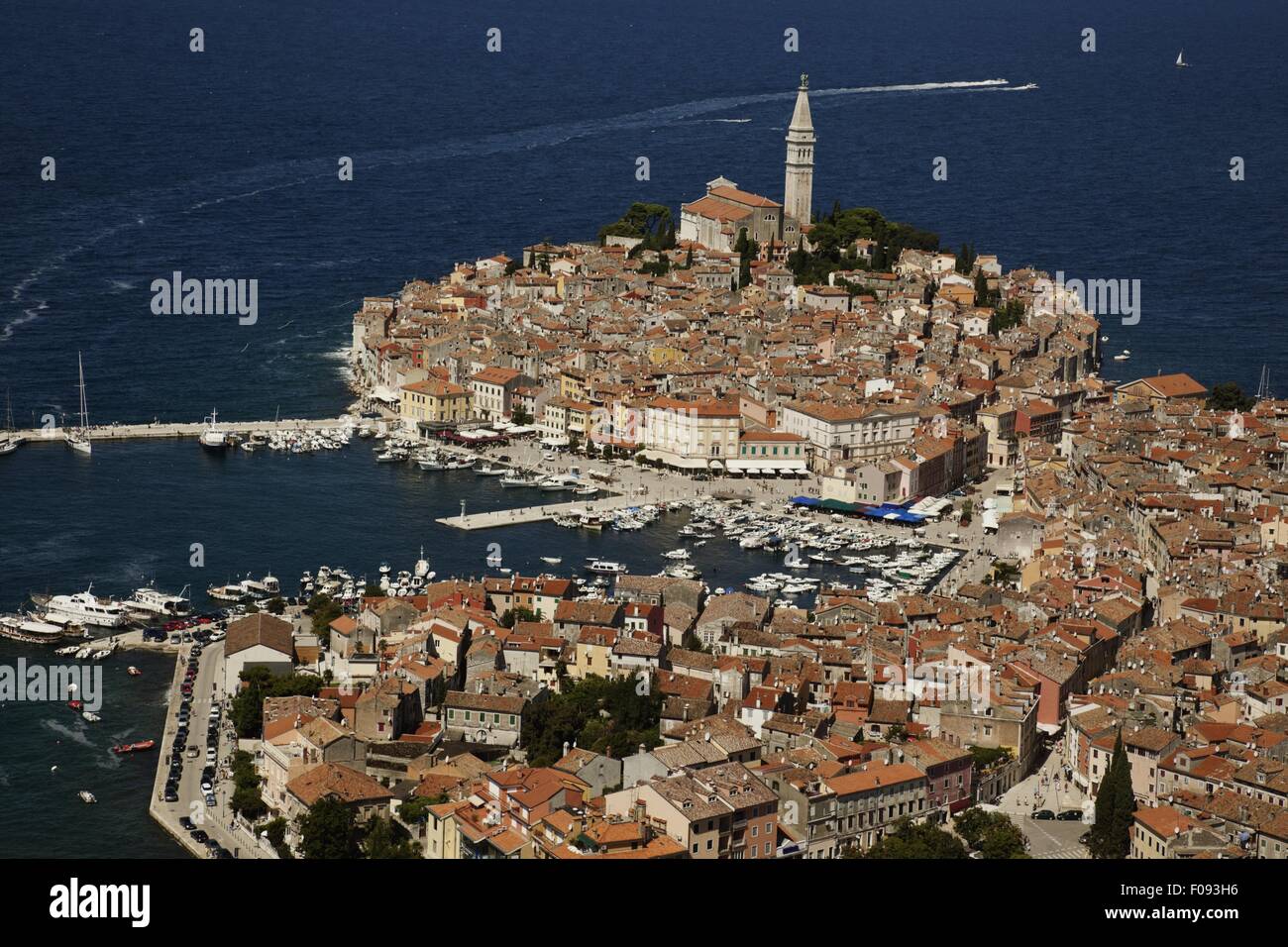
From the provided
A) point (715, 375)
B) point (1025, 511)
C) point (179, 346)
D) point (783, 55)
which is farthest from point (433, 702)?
point (783, 55)

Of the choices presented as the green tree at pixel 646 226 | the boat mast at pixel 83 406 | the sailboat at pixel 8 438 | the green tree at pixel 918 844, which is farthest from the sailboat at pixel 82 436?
the green tree at pixel 918 844

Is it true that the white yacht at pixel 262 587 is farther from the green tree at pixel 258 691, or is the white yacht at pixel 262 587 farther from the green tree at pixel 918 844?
the green tree at pixel 918 844

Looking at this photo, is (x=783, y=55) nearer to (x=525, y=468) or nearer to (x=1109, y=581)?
(x=525, y=468)

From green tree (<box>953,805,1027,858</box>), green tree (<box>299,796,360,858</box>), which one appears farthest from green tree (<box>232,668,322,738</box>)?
green tree (<box>953,805,1027,858</box>)

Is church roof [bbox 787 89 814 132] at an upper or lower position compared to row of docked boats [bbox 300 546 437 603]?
upper

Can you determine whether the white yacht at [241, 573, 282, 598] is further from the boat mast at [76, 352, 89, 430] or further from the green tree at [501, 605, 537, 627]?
the boat mast at [76, 352, 89, 430]

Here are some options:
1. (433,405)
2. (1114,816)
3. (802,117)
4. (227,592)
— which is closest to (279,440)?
(433,405)
